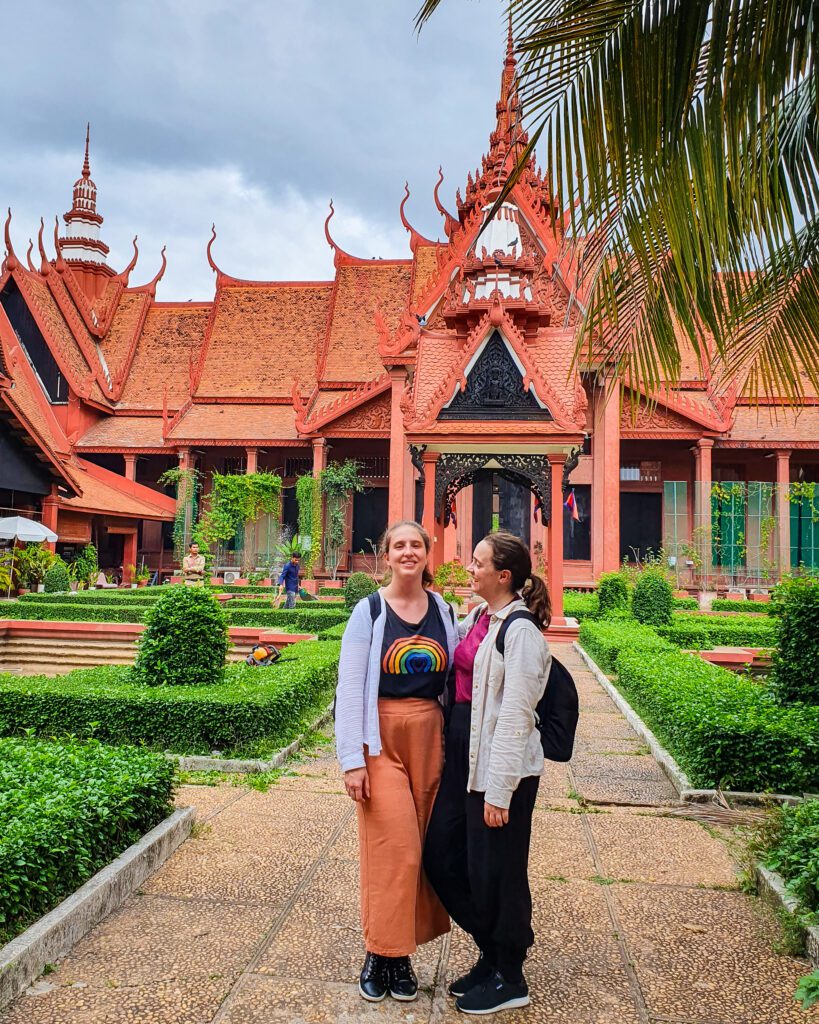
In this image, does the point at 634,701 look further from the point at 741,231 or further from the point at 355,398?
the point at 355,398

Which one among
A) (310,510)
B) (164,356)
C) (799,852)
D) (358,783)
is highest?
(164,356)

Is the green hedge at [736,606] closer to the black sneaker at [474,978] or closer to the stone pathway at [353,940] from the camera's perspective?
the stone pathway at [353,940]

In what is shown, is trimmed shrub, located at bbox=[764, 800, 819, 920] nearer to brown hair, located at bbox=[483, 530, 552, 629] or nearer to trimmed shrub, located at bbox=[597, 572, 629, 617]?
brown hair, located at bbox=[483, 530, 552, 629]

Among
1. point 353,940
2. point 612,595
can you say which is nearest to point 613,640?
point 612,595

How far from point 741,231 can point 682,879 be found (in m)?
2.86

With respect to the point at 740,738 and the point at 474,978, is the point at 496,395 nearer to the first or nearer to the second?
the point at 740,738

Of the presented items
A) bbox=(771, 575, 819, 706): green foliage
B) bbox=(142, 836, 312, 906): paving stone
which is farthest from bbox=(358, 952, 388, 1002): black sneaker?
bbox=(771, 575, 819, 706): green foliage

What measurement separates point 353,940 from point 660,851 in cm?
180

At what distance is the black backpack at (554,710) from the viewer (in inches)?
96.9

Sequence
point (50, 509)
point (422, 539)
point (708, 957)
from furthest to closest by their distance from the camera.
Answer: point (50, 509), point (708, 957), point (422, 539)

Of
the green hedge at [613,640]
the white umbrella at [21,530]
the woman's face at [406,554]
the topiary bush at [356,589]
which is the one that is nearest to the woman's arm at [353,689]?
the woman's face at [406,554]

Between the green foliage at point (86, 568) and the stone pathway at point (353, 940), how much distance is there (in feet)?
49.9

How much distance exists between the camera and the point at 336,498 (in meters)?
21.0

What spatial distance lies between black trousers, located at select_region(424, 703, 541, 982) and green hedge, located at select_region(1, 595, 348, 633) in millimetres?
9698
